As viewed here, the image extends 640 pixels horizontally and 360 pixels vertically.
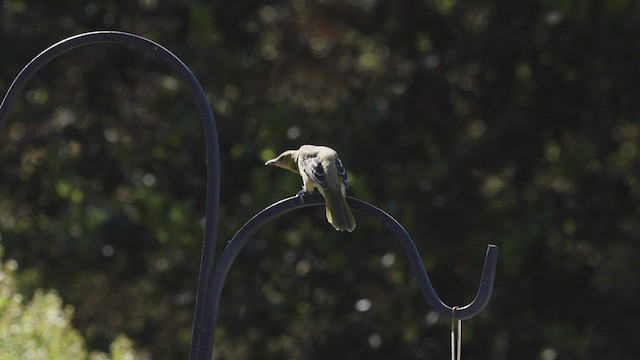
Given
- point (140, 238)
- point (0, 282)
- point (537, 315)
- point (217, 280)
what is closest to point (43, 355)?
point (0, 282)

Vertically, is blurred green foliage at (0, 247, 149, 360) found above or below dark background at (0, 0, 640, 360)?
below

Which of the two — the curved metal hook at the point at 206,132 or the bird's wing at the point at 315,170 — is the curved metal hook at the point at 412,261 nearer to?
the curved metal hook at the point at 206,132

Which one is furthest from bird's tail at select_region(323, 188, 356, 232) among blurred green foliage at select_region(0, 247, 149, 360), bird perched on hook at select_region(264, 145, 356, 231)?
blurred green foliage at select_region(0, 247, 149, 360)

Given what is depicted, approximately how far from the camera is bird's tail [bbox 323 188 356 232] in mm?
3250

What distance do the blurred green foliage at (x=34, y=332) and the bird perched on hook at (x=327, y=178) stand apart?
4.97 ft

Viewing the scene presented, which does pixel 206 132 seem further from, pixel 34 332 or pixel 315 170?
pixel 34 332

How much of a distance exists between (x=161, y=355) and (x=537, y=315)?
2.23m

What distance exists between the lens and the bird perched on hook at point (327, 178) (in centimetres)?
326

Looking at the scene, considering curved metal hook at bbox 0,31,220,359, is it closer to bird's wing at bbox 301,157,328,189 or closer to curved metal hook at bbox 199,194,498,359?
curved metal hook at bbox 199,194,498,359

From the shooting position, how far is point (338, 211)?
327cm

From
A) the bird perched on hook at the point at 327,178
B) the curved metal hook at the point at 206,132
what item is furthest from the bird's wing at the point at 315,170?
the curved metal hook at the point at 206,132

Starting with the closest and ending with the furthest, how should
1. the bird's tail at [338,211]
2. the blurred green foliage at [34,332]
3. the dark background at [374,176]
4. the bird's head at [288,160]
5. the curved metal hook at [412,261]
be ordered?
the curved metal hook at [412,261] → the bird's tail at [338,211] → the bird's head at [288,160] → the blurred green foliage at [34,332] → the dark background at [374,176]

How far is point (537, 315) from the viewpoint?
6.82 metres

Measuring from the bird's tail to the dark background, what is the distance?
3.06m
